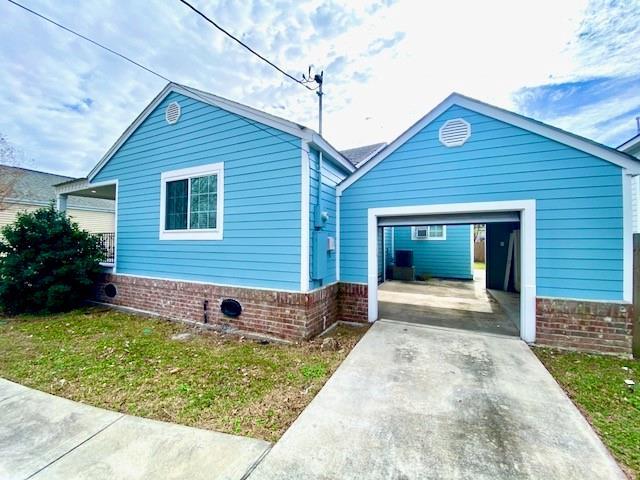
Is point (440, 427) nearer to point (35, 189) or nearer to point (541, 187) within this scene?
point (541, 187)

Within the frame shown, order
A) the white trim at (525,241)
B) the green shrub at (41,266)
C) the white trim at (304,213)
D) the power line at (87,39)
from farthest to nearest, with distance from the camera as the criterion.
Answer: the green shrub at (41,266) → the white trim at (304,213) → the white trim at (525,241) → the power line at (87,39)

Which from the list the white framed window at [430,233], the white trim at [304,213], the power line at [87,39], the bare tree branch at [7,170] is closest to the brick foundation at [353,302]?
the white trim at [304,213]

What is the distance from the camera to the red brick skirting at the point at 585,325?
412 centimetres

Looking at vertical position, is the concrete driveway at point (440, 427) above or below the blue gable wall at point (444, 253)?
below

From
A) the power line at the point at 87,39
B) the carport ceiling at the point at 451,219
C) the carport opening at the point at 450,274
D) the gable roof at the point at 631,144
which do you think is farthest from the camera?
the carport opening at the point at 450,274

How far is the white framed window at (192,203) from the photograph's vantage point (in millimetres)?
5828

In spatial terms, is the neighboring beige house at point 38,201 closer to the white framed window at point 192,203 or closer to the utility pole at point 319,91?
the white framed window at point 192,203

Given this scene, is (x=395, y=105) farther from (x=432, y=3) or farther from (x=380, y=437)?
(x=380, y=437)

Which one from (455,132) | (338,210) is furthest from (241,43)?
(455,132)

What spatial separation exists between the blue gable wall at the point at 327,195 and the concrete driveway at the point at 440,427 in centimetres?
202

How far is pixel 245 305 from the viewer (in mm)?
5387

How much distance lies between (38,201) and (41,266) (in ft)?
39.0

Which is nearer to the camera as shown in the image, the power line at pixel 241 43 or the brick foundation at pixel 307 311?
the power line at pixel 241 43

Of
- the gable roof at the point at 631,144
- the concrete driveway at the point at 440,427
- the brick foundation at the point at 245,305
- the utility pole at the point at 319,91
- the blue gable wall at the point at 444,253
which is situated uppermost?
the utility pole at the point at 319,91
